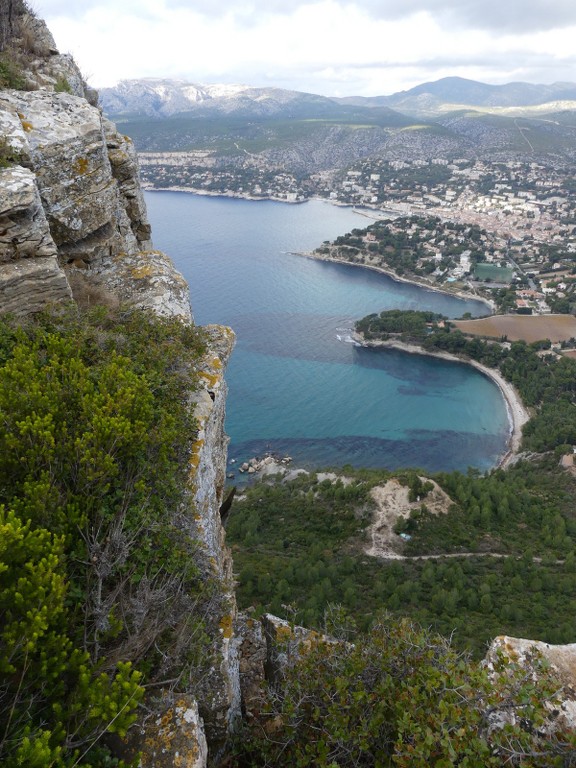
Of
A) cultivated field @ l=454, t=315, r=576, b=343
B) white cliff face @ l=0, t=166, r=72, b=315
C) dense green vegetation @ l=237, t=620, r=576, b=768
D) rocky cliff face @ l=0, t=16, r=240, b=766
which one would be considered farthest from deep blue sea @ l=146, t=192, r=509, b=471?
dense green vegetation @ l=237, t=620, r=576, b=768

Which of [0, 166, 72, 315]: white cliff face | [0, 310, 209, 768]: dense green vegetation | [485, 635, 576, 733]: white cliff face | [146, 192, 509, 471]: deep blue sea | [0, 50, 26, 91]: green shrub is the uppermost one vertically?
[0, 50, 26, 91]: green shrub

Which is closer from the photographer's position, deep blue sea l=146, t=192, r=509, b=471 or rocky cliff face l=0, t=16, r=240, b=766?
rocky cliff face l=0, t=16, r=240, b=766

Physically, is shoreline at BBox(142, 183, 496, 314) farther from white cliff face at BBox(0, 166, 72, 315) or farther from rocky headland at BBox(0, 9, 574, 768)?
white cliff face at BBox(0, 166, 72, 315)

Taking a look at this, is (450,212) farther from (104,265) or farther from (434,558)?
(104,265)

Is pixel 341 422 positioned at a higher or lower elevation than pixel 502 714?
lower

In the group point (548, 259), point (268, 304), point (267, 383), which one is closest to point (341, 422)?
point (267, 383)

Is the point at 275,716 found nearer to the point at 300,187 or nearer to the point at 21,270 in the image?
the point at 21,270

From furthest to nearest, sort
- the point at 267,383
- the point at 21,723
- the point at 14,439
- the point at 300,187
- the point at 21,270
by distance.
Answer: the point at 300,187, the point at 267,383, the point at 21,270, the point at 14,439, the point at 21,723
